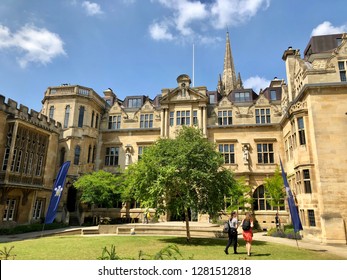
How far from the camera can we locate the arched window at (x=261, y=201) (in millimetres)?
29031

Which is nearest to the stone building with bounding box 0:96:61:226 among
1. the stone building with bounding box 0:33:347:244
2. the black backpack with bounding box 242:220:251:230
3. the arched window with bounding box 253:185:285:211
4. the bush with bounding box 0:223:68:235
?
the stone building with bounding box 0:33:347:244

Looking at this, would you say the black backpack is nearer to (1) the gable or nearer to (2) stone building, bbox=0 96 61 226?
(2) stone building, bbox=0 96 61 226

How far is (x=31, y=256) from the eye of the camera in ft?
36.9

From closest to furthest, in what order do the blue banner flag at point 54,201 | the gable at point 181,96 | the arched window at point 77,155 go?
the blue banner flag at point 54,201, the arched window at point 77,155, the gable at point 181,96

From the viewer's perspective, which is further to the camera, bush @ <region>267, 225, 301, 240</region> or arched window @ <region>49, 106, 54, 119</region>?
arched window @ <region>49, 106, 54, 119</region>

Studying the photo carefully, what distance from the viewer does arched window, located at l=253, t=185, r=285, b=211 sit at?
2903 cm

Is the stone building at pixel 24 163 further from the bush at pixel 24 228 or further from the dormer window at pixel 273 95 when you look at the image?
the dormer window at pixel 273 95

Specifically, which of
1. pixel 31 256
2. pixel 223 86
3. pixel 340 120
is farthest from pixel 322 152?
pixel 223 86

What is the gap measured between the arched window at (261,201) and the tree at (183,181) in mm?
13619

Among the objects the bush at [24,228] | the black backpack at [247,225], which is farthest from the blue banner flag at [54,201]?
the bush at [24,228]

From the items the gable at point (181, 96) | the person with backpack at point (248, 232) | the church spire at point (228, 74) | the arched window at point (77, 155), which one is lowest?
the person with backpack at point (248, 232)

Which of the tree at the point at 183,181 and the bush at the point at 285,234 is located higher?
the tree at the point at 183,181

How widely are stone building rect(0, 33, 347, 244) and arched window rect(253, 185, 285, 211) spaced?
0.38ft

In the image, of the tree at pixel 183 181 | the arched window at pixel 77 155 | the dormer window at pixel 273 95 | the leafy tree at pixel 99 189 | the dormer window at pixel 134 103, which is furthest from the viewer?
the dormer window at pixel 134 103
